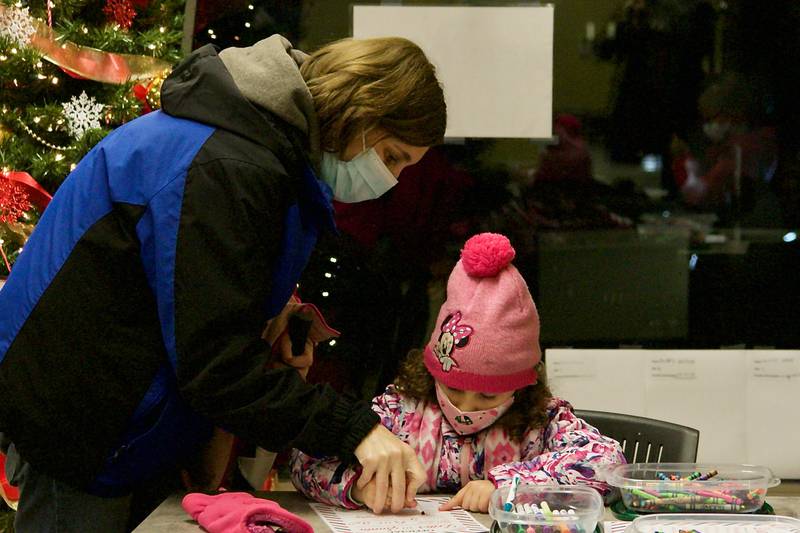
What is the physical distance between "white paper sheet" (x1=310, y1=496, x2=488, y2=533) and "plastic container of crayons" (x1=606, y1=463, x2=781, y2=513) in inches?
10.0

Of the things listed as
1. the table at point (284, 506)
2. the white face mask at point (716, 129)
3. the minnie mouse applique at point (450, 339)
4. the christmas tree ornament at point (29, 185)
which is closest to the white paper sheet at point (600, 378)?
the white face mask at point (716, 129)

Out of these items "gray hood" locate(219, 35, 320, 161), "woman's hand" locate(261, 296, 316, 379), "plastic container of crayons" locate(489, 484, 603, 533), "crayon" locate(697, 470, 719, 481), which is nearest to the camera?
"plastic container of crayons" locate(489, 484, 603, 533)

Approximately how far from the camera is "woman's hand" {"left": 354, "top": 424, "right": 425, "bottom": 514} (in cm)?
140

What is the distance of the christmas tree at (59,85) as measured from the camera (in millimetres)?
2697

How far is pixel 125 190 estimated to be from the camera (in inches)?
53.0

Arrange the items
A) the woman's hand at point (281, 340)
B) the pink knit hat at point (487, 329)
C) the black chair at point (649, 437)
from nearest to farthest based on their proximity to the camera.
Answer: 1. the woman's hand at point (281, 340)
2. the pink knit hat at point (487, 329)
3. the black chair at point (649, 437)

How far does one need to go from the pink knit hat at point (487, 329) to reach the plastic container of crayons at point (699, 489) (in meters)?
0.33

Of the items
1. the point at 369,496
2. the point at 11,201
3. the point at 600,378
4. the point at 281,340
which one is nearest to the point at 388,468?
the point at 369,496

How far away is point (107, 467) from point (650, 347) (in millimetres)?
1933

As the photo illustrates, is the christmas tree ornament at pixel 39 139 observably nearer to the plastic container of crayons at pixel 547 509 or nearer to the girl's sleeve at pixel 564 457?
the girl's sleeve at pixel 564 457

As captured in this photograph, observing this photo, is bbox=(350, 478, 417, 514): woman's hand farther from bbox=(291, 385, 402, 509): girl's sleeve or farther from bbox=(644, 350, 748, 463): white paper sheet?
bbox=(644, 350, 748, 463): white paper sheet

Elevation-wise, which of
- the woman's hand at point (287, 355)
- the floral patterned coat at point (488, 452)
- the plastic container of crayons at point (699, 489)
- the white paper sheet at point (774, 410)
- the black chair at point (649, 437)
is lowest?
the white paper sheet at point (774, 410)

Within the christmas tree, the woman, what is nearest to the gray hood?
the woman

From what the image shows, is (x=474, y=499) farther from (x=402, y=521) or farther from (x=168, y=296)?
(x=168, y=296)
